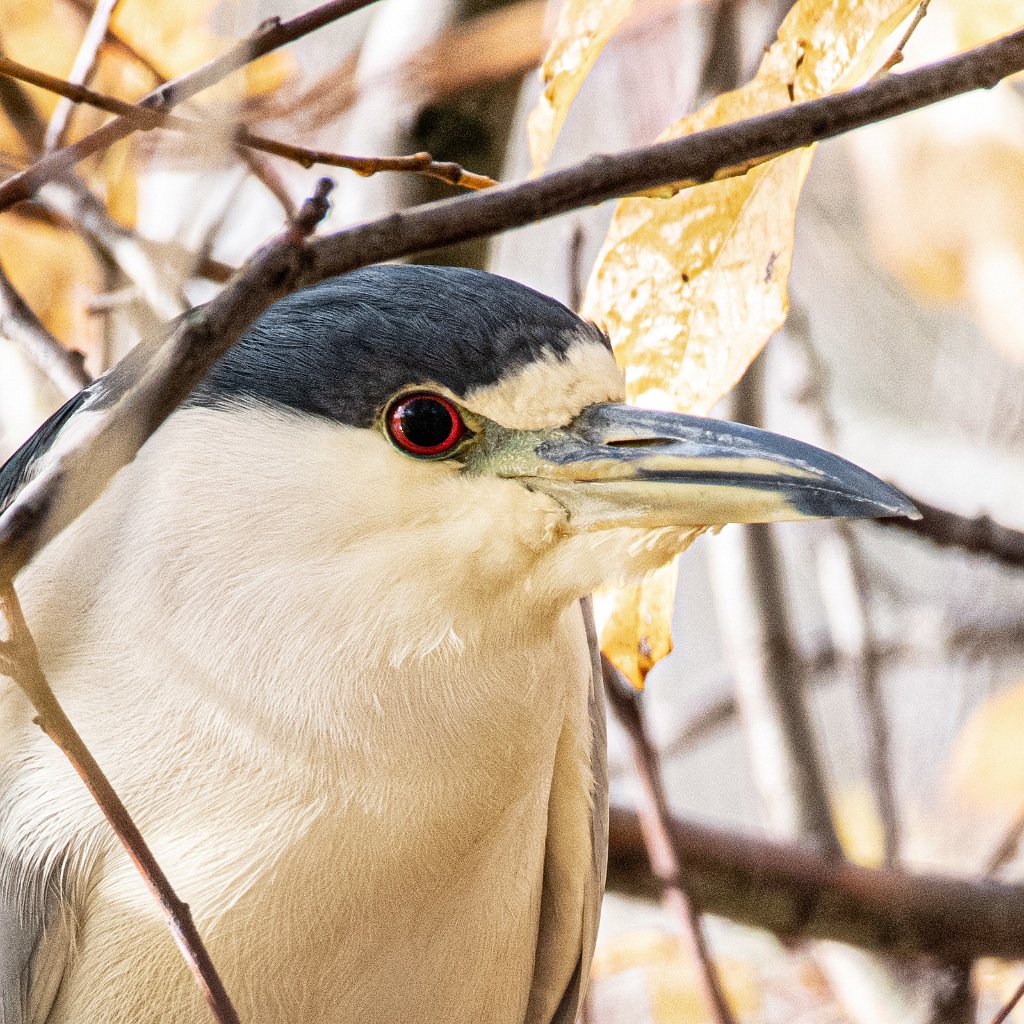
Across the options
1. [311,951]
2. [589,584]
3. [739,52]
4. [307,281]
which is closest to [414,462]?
[589,584]

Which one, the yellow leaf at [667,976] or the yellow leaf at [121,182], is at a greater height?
the yellow leaf at [121,182]

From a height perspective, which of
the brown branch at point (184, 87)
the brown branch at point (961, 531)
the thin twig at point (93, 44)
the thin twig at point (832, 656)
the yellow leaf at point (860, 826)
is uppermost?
the thin twig at point (93, 44)

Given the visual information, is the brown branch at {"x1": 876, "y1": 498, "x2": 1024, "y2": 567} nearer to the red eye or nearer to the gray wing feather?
the red eye

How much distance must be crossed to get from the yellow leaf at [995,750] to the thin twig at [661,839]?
1.82 m

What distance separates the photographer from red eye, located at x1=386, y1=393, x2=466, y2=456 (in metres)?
1.28

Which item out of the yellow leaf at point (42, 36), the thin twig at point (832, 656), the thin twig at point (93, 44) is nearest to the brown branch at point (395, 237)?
the thin twig at point (93, 44)

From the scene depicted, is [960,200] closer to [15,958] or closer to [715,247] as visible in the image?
[715,247]

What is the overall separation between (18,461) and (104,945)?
54 centimetres

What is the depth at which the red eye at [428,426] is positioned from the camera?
1.28 meters

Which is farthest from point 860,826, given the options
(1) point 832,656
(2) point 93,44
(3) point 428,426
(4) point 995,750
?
(2) point 93,44

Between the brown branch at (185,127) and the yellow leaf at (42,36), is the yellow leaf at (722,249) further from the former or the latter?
the yellow leaf at (42,36)

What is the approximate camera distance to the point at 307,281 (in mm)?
664

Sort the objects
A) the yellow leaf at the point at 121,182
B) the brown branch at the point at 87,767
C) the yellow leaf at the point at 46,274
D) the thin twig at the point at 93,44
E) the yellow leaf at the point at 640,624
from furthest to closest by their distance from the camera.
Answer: the yellow leaf at the point at 46,274 < the yellow leaf at the point at 121,182 < the thin twig at the point at 93,44 < the yellow leaf at the point at 640,624 < the brown branch at the point at 87,767

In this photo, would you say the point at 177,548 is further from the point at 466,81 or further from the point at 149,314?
the point at 466,81
